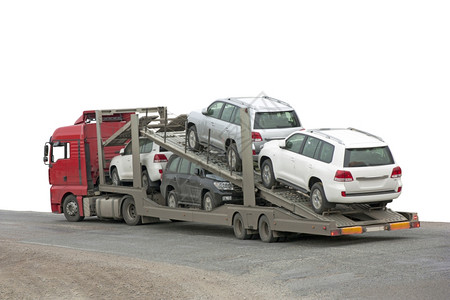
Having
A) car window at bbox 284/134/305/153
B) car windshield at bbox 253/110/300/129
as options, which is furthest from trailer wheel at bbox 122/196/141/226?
car window at bbox 284/134/305/153

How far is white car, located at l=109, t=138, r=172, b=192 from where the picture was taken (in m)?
25.7

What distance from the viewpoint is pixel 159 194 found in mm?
26281

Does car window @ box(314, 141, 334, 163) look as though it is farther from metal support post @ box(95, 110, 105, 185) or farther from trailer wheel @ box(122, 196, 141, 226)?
metal support post @ box(95, 110, 105, 185)

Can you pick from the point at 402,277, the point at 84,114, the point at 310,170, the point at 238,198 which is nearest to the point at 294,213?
the point at 310,170

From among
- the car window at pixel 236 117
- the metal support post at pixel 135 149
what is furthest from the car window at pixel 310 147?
the metal support post at pixel 135 149

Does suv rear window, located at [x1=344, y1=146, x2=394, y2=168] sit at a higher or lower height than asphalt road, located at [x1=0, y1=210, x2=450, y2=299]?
higher

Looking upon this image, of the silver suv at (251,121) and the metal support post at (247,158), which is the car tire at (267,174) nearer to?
the metal support post at (247,158)

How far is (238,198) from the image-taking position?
22531mm

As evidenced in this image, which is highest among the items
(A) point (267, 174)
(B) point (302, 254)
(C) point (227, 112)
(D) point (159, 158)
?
(C) point (227, 112)

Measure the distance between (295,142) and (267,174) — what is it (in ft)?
4.44

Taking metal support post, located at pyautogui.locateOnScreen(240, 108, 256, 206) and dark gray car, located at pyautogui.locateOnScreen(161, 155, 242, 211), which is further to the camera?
dark gray car, located at pyautogui.locateOnScreen(161, 155, 242, 211)

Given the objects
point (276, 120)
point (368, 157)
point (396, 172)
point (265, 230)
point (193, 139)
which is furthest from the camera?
point (193, 139)

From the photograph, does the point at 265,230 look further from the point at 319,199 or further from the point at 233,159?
the point at 319,199

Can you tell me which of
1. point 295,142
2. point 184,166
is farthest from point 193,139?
point 295,142
